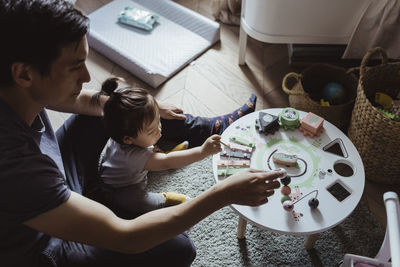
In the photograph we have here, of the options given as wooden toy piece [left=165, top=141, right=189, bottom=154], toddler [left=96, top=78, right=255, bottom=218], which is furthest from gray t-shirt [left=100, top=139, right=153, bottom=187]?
wooden toy piece [left=165, top=141, right=189, bottom=154]

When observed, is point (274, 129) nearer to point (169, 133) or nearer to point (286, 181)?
point (286, 181)

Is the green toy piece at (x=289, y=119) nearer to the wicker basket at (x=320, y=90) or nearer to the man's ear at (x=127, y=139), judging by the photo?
the wicker basket at (x=320, y=90)

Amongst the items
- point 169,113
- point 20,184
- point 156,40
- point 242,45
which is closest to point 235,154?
point 169,113

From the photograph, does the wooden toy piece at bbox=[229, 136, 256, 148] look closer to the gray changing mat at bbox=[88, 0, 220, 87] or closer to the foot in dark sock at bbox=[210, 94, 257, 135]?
the foot in dark sock at bbox=[210, 94, 257, 135]

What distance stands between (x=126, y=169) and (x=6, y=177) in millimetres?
501

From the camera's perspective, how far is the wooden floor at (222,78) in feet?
5.65

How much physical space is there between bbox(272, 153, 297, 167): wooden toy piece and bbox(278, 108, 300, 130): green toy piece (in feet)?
0.43

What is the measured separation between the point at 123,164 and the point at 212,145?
0.98 ft

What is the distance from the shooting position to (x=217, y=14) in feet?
6.86

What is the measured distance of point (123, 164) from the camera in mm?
1190

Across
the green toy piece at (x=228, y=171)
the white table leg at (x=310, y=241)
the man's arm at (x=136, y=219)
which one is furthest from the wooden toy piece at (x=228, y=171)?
the white table leg at (x=310, y=241)

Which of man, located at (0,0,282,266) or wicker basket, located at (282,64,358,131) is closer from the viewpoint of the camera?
man, located at (0,0,282,266)

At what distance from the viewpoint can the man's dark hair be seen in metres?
0.69

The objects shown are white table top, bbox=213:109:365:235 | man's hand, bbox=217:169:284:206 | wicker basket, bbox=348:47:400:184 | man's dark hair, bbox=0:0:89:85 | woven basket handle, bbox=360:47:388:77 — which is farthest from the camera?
woven basket handle, bbox=360:47:388:77
